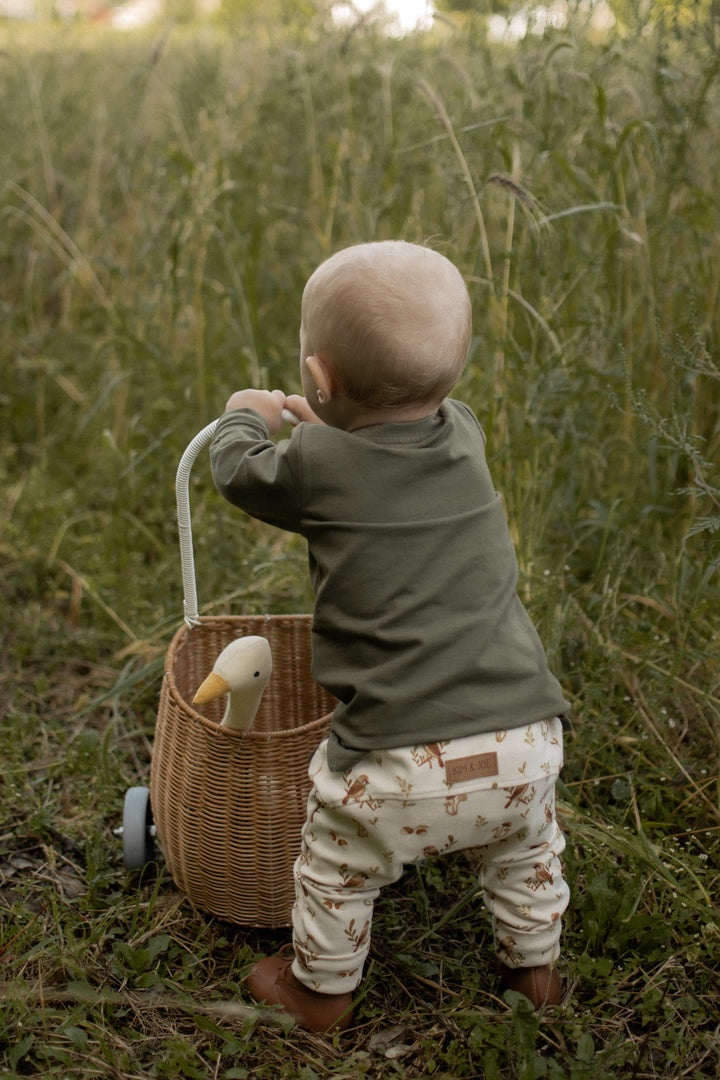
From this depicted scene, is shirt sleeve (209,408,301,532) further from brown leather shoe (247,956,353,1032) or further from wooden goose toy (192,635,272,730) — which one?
brown leather shoe (247,956,353,1032)

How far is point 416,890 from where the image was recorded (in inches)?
79.1

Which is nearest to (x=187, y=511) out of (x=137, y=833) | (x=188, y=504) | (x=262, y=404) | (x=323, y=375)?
(x=188, y=504)

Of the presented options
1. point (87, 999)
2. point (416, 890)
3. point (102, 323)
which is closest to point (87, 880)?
point (87, 999)

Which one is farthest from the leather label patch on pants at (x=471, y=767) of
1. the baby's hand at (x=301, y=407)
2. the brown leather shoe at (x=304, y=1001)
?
the baby's hand at (x=301, y=407)

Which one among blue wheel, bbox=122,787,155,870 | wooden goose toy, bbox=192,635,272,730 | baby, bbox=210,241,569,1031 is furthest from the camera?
blue wheel, bbox=122,787,155,870

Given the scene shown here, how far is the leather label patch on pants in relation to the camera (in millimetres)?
1491

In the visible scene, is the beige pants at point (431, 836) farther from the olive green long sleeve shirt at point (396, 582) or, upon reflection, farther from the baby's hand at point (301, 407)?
the baby's hand at point (301, 407)

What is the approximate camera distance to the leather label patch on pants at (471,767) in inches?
58.7

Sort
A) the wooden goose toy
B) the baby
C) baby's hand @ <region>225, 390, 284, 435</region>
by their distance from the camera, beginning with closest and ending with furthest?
1. the baby
2. baby's hand @ <region>225, 390, 284, 435</region>
3. the wooden goose toy

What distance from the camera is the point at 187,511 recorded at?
1820 mm

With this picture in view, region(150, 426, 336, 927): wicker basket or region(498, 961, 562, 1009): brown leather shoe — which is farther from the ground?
region(150, 426, 336, 927): wicker basket

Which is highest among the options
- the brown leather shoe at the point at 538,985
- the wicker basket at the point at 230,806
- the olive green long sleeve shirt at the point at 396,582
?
the olive green long sleeve shirt at the point at 396,582

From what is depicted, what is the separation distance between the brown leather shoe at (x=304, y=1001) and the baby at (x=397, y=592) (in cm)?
15

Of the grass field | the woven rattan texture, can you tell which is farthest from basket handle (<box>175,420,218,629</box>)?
the grass field
